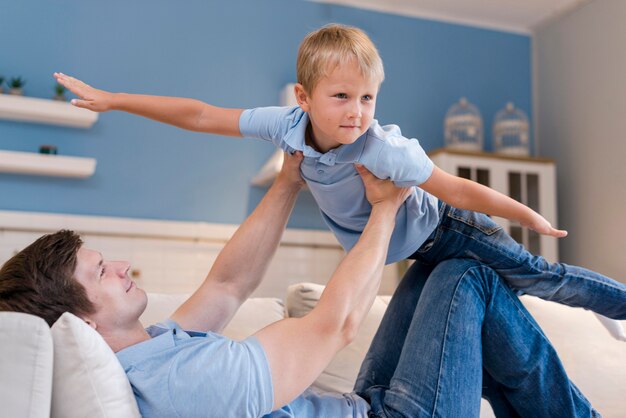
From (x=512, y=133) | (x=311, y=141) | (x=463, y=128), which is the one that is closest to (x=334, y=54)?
(x=311, y=141)

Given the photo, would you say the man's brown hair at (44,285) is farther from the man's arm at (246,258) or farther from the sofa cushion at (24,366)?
the man's arm at (246,258)

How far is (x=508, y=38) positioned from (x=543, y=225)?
3.28 metres

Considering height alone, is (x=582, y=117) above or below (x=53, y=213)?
above

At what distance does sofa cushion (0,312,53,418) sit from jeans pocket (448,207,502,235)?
36.8 inches

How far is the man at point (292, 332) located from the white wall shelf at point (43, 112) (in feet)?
7.11

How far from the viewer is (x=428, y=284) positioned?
148 centimetres

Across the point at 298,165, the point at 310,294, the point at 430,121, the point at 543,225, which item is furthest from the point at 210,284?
the point at 430,121

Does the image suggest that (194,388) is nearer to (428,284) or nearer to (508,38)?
(428,284)

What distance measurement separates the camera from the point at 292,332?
1219 mm

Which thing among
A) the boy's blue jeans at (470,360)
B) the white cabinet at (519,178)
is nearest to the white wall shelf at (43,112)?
the white cabinet at (519,178)

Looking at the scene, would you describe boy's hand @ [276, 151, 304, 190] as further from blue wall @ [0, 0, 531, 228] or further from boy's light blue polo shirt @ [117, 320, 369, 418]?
blue wall @ [0, 0, 531, 228]

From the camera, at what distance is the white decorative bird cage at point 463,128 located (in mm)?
4039

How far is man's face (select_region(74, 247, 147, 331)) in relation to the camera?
1225mm

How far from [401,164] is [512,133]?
287 centimetres
